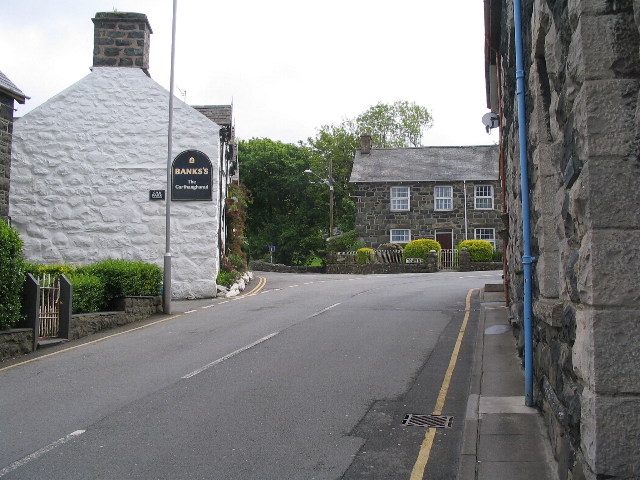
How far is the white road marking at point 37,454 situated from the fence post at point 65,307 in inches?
281

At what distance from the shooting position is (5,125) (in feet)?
59.9

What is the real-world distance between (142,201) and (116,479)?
1742 cm

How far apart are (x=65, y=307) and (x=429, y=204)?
31666 millimetres

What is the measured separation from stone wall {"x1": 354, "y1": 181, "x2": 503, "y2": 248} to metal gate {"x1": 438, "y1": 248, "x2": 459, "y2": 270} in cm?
561

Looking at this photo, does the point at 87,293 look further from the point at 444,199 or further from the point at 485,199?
the point at 485,199

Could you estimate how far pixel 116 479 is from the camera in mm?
5336

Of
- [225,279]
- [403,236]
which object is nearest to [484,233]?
[403,236]

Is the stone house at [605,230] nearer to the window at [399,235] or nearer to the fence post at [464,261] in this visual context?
the fence post at [464,261]

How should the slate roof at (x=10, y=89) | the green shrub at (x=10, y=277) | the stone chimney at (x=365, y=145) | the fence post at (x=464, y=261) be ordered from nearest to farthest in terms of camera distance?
the green shrub at (x=10, y=277)
the slate roof at (x=10, y=89)
the fence post at (x=464, y=261)
the stone chimney at (x=365, y=145)

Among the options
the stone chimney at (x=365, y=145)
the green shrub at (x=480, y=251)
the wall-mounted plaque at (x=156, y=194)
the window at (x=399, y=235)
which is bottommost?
the green shrub at (x=480, y=251)

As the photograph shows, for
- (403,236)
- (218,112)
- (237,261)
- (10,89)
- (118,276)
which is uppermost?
(218,112)

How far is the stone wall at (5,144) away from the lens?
18002mm

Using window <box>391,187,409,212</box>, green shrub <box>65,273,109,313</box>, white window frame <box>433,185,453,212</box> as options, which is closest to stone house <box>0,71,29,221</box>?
green shrub <box>65,273,109,313</box>

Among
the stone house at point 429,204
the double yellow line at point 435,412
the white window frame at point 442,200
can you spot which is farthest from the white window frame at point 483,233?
the double yellow line at point 435,412
